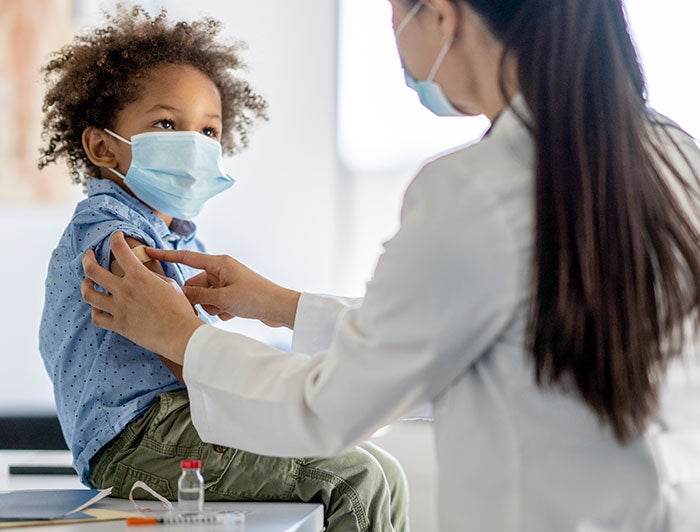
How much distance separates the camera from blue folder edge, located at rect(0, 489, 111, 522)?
4.36ft

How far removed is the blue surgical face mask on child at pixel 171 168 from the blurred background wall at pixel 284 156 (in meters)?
1.52

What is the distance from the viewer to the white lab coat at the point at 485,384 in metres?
1.01

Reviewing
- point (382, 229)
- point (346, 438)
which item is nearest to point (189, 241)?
point (346, 438)

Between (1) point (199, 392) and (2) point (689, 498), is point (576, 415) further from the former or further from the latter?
(1) point (199, 392)

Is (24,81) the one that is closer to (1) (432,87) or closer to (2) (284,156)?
(2) (284,156)

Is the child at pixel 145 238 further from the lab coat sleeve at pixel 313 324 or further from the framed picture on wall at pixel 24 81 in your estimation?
the framed picture on wall at pixel 24 81

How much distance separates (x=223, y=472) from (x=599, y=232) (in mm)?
780

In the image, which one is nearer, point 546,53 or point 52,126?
point 546,53

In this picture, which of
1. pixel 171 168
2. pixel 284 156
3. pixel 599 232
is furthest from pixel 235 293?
pixel 284 156

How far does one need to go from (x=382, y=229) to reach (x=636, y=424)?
2431 mm

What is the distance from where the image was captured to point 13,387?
3.33 m

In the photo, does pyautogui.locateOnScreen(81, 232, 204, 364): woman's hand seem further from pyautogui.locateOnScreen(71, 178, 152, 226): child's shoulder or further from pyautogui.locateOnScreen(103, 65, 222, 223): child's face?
pyautogui.locateOnScreen(103, 65, 222, 223): child's face

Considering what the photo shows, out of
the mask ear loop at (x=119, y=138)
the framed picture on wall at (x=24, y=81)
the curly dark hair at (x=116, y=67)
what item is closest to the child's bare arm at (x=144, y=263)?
the mask ear loop at (x=119, y=138)

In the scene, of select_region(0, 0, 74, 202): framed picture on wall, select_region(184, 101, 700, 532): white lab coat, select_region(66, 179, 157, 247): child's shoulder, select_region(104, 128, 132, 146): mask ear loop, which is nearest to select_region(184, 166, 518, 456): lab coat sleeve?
select_region(184, 101, 700, 532): white lab coat
